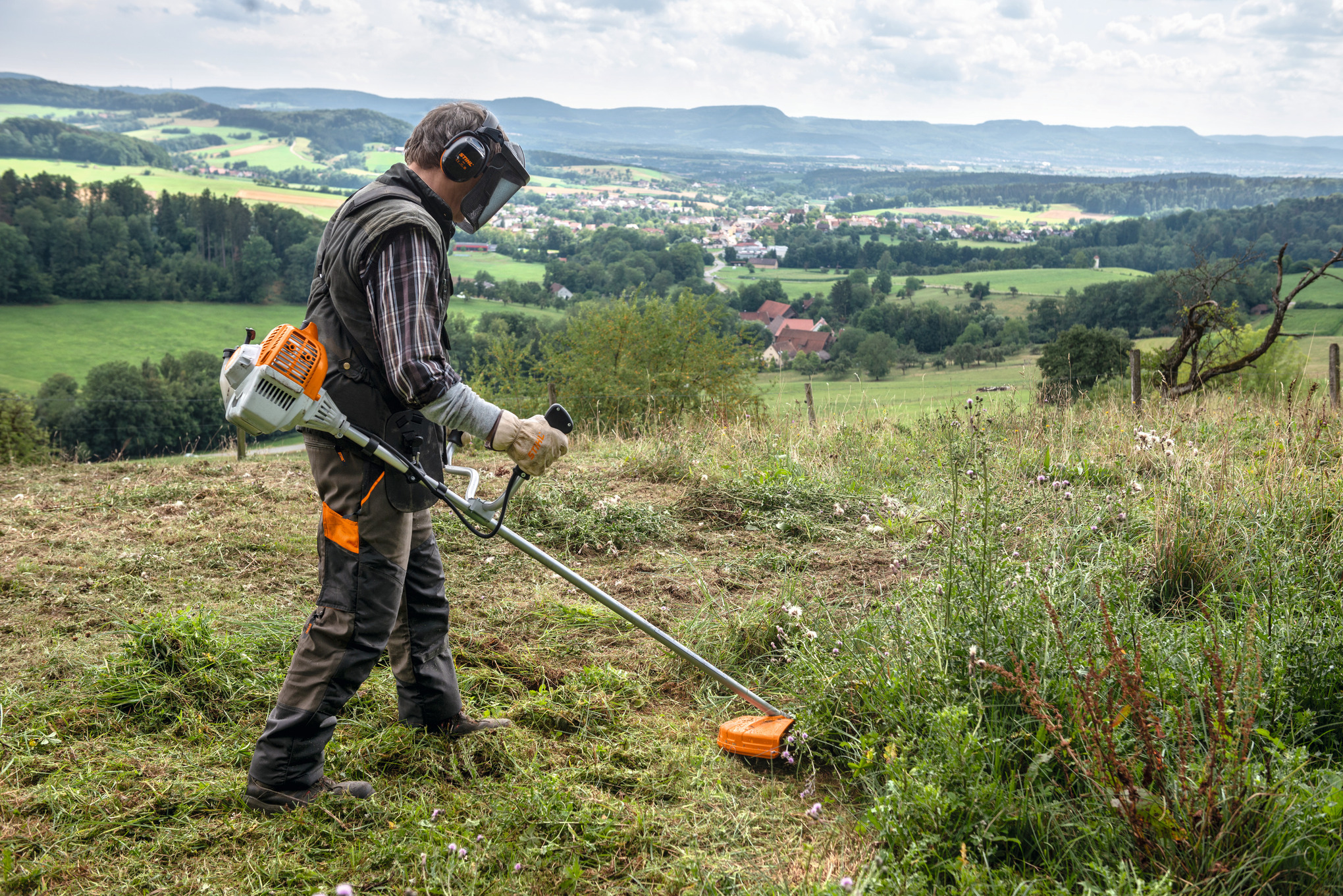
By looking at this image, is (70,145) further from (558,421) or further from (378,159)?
(558,421)

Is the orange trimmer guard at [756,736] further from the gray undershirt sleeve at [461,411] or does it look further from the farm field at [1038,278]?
the farm field at [1038,278]

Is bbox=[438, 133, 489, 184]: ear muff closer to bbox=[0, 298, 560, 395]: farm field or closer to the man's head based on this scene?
the man's head

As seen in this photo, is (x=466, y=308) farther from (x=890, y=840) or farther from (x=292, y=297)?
(x=890, y=840)

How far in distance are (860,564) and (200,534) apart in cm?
458

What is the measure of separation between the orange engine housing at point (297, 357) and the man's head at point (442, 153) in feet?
2.40

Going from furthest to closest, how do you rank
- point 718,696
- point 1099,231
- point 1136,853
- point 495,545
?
point 1099,231
point 495,545
point 718,696
point 1136,853

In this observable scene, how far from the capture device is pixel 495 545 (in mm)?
5734

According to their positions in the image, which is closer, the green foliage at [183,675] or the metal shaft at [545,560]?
the metal shaft at [545,560]

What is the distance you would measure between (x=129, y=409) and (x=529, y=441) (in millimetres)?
35194

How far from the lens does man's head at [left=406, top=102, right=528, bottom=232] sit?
9.58ft

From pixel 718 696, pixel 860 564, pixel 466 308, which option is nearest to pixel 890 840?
pixel 718 696

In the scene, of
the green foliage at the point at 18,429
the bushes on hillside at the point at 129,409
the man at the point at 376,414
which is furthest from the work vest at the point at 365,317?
the bushes on hillside at the point at 129,409

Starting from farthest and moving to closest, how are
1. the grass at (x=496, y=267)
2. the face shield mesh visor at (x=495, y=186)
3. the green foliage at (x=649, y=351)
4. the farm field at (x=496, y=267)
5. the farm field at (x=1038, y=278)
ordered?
1. the farm field at (x=1038, y=278)
2. the farm field at (x=496, y=267)
3. the grass at (x=496, y=267)
4. the green foliage at (x=649, y=351)
5. the face shield mesh visor at (x=495, y=186)

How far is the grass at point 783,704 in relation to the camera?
230cm
